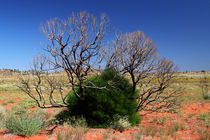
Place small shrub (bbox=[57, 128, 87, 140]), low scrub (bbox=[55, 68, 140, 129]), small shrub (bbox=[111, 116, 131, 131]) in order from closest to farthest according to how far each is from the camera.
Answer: small shrub (bbox=[57, 128, 87, 140]), small shrub (bbox=[111, 116, 131, 131]), low scrub (bbox=[55, 68, 140, 129])

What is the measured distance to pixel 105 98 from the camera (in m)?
5.62

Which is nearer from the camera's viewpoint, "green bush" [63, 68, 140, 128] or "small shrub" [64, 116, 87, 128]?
"small shrub" [64, 116, 87, 128]

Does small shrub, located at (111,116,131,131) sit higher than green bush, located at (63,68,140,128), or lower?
lower

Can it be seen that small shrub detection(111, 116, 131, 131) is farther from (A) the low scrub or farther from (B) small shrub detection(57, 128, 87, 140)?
(B) small shrub detection(57, 128, 87, 140)

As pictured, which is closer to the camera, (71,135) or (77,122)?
(71,135)

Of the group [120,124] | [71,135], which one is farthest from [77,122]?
[120,124]

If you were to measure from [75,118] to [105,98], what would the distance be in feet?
5.45

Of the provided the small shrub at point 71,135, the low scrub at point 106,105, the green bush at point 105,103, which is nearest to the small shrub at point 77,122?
the low scrub at point 106,105

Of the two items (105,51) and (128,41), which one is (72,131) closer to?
(105,51)

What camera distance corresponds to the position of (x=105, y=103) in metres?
5.63

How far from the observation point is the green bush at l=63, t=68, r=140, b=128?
221 inches

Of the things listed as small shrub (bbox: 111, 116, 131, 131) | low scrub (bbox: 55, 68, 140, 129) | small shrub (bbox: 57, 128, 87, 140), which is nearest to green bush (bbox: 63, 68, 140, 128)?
low scrub (bbox: 55, 68, 140, 129)

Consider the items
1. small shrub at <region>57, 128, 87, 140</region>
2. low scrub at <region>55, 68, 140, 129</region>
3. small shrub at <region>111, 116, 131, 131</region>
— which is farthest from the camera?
low scrub at <region>55, 68, 140, 129</region>

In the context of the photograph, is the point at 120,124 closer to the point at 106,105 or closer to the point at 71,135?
the point at 106,105
